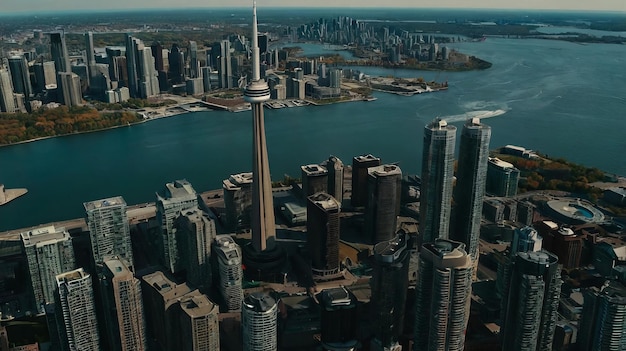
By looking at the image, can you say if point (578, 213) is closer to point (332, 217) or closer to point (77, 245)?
point (332, 217)

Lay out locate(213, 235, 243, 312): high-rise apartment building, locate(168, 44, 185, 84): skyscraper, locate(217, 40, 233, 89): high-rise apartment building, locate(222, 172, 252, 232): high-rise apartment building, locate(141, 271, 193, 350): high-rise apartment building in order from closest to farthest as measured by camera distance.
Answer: locate(141, 271, 193, 350): high-rise apartment building, locate(213, 235, 243, 312): high-rise apartment building, locate(222, 172, 252, 232): high-rise apartment building, locate(217, 40, 233, 89): high-rise apartment building, locate(168, 44, 185, 84): skyscraper

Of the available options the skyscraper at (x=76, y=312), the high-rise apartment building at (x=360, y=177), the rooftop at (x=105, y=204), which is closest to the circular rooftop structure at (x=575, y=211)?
the high-rise apartment building at (x=360, y=177)

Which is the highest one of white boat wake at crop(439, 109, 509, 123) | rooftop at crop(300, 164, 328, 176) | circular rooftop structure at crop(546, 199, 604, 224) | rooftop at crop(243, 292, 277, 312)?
rooftop at crop(243, 292, 277, 312)

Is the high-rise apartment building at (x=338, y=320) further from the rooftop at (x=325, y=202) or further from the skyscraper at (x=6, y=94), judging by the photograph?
the skyscraper at (x=6, y=94)

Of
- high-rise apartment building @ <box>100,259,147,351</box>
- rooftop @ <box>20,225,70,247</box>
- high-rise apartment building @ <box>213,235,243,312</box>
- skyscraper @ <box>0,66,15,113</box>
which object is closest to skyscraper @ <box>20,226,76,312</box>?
rooftop @ <box>20,225,70,247</box>

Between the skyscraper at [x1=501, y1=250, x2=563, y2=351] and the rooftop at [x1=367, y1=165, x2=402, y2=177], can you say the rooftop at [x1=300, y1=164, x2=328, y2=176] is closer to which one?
the rooftop at [x1=367, y1=165, x2=402, y2=177]

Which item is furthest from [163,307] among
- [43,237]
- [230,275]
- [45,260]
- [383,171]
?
[383,171]
